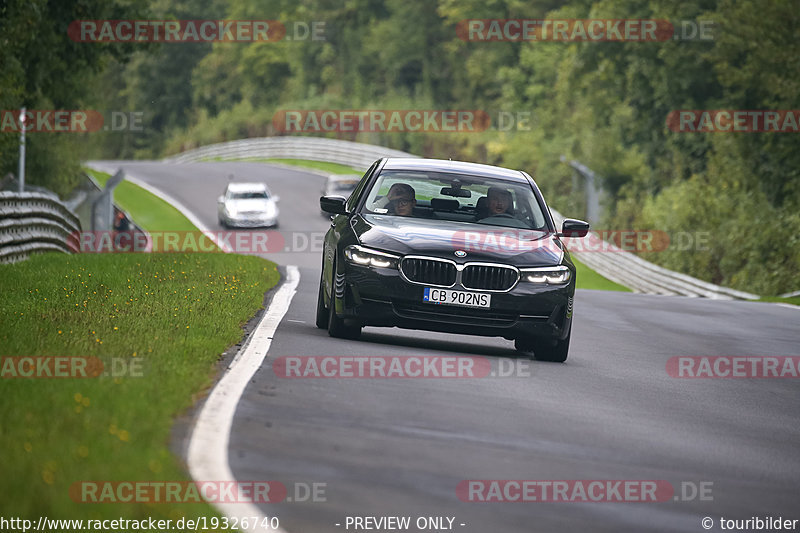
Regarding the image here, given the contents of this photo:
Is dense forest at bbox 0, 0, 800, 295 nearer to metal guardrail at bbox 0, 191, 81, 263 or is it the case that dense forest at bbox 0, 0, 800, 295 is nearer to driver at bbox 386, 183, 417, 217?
metal guardrail at bbox 0, 191, 81, 263

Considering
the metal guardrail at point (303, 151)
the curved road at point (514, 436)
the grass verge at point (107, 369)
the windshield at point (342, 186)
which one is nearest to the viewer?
the grass verge at point (107, 369)

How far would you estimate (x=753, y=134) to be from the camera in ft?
148

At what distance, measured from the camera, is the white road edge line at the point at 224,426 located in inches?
245

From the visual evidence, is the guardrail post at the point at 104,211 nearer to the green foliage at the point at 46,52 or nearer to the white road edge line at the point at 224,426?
the green foliage at the point at 46,52

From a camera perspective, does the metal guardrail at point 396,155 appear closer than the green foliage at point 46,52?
No

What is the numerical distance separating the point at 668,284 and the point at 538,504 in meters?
30.2

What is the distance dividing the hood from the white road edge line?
1.34m

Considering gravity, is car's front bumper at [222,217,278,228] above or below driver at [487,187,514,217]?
below

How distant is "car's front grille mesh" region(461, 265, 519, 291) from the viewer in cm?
1230

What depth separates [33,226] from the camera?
84.5 ft

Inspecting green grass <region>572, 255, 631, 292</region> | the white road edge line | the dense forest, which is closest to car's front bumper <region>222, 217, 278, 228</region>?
the dense forest

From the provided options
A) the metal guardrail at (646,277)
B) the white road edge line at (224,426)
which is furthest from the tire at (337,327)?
the metal guardrail at (646,277)

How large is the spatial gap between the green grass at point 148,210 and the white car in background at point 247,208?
2.56 meters

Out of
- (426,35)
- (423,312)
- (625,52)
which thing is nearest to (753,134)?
(625,52)
